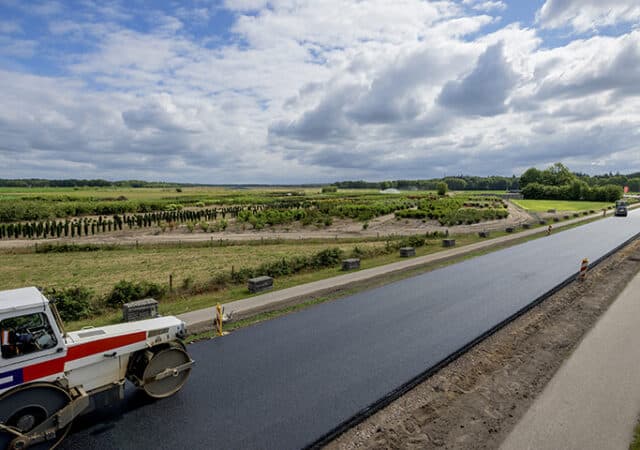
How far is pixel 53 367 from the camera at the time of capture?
6434 millimetres

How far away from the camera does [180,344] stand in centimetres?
827

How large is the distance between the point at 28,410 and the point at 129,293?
9836mm

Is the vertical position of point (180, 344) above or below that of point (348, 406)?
above

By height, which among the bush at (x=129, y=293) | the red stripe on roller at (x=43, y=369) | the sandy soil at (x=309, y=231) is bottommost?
the sandy soil at (x=309, y=231)

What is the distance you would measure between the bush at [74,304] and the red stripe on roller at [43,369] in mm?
8198

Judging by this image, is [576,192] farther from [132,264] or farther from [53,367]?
[53,367]

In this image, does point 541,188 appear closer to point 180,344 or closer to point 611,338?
point 611,338

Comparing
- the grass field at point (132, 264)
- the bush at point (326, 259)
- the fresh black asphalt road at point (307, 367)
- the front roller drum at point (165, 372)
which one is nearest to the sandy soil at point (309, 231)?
the grass field at point (132, 264)

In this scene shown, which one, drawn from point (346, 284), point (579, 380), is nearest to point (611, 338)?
point (579, 380)

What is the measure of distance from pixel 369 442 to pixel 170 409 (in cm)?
408

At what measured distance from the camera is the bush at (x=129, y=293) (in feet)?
50.0

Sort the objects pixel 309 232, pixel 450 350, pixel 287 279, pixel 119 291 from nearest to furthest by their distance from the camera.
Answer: pixel 450 350
pixel 119 291
pixel 287 279
pixel 309 232

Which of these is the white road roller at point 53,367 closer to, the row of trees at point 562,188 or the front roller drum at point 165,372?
the front roller drum at point 165,372

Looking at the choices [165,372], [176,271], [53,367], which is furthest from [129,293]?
[53,367]
